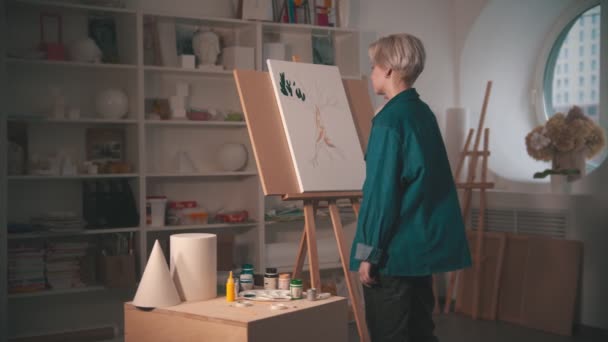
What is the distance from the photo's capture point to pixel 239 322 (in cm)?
213

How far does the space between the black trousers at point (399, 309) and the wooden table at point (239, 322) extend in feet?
0.89

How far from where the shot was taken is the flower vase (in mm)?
4418

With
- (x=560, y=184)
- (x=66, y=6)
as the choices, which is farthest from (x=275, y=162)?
(x=560, y=184)

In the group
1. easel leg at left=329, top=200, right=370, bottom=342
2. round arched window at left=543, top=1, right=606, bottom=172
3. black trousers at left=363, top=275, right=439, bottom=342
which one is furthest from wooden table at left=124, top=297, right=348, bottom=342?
round arched window at left=543, top=1, right=606, bottom=172

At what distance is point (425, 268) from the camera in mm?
2145

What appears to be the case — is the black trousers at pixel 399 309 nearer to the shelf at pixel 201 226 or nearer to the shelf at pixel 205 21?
the shelf at pixel 201 226

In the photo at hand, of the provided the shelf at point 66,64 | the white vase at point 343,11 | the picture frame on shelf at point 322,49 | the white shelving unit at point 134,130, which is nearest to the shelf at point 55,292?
the white shelving unit at point 134,130

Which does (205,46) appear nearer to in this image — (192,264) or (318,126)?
(318,126)

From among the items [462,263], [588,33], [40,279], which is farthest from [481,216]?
[40,279]

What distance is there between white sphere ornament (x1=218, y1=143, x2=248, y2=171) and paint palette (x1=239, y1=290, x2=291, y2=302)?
6.09 feet

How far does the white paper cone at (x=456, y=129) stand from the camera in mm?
5250

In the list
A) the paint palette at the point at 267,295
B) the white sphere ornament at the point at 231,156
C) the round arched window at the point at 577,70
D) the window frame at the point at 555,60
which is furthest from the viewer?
the round arched window at the point at 577,70

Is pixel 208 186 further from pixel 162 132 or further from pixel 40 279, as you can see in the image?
pixel 40 279

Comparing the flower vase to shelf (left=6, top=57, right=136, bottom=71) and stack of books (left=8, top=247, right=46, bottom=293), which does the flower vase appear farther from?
stack of books (left=8, top=247, right=46, bottom=293)
